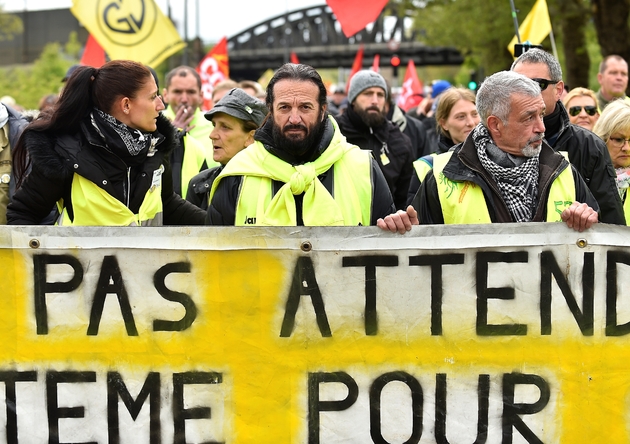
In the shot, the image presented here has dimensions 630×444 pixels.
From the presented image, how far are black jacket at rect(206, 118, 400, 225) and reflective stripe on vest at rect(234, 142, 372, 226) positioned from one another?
3 centimetres

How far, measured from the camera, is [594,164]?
14.1ft

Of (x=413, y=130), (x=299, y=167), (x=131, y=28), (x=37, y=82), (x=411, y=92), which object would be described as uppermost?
(x=37, y=82)

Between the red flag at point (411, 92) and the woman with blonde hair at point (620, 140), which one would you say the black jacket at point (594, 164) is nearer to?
the woman with blonde hair at point (620, 140)

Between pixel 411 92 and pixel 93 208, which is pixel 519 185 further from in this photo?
pixel 411 92

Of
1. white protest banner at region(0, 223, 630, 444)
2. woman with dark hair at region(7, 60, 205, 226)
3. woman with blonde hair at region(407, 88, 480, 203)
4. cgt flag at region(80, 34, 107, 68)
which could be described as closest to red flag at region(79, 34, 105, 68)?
cgt flag at region(80, 34, 107, 68)

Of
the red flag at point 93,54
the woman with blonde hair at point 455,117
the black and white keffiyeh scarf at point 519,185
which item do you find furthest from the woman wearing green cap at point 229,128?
the red flag at point 93,54

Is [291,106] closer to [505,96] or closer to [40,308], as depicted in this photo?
[505,96]

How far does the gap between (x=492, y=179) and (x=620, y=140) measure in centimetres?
156

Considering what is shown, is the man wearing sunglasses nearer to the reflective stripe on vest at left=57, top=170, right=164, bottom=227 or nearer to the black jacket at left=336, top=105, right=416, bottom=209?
the reflective stripe on vest at left=57, top=170, right=164, bottom=227

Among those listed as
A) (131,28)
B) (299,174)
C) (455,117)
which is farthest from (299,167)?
(131,28)

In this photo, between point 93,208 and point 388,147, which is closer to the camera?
point 93,208

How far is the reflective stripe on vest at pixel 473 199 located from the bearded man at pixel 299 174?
10.2 inches

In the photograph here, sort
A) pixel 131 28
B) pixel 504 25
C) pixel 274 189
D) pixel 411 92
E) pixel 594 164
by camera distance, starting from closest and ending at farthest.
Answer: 1. pixel 274 189
2. pixel 594 164
3. pixel 131 28
4. pixel 411 92
5. pixel 504 25

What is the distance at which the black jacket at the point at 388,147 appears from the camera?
22.9 feet
